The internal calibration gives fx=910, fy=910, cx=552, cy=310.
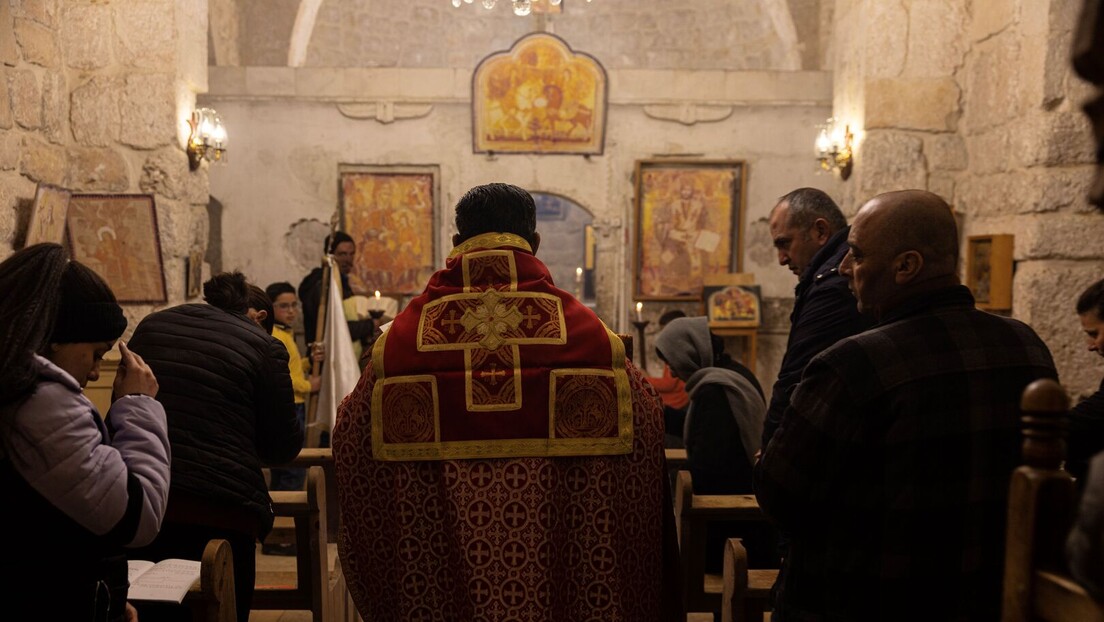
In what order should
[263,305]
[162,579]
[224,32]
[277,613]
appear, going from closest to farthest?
[162,579], [263,305], [277,613], [224,32]

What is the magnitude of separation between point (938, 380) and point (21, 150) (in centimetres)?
490

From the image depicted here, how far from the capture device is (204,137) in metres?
6.46

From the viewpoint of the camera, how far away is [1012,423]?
1650mm

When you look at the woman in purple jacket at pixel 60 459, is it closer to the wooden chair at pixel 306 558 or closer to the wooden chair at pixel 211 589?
the wooden chair at pixel 211 589

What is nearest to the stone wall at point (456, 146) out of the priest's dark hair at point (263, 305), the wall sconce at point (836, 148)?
the wall sconce at point (836, 148)

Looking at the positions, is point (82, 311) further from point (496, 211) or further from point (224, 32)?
point (224, 32)

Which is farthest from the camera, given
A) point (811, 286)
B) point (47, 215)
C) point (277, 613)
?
point (47, 215)

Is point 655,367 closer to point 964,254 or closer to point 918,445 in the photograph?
point 964,254

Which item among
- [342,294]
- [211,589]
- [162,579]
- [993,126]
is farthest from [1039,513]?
[993,126]

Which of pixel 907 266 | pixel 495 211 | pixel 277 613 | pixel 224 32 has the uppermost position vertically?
pixel 224 32

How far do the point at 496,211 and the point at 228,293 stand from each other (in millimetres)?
1041

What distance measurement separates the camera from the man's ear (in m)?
1.74

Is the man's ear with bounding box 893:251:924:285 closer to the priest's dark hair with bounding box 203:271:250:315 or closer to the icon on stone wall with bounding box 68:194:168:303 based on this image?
the priest's dark hair with bounding box 203:271:250:315

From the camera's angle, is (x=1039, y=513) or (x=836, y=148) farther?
(x=836, y=148)
